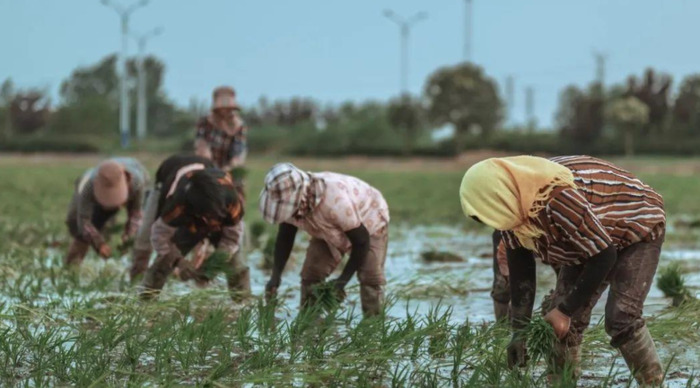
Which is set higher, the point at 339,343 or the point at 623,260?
the point at 623,260

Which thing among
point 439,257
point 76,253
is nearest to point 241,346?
point 76,253

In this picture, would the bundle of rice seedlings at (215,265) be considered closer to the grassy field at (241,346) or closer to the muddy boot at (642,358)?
the grassy field at (241,346)

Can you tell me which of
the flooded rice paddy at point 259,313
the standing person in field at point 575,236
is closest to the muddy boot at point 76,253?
the flooded rice paddy at point 259,313

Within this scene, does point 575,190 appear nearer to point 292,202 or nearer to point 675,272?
point 292,202

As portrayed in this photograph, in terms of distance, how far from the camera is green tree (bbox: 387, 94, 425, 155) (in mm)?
57469

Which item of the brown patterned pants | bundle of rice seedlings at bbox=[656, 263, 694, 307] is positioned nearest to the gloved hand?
the brown patterned pants

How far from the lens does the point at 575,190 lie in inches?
180

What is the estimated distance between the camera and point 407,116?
5738cm

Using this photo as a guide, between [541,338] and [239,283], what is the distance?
331 centimetres

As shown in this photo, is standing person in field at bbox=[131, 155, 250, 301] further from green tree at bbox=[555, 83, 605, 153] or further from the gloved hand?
green tree at bbox=[555, 83, 605, 153]

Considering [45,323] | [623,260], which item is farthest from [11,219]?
[623,260]

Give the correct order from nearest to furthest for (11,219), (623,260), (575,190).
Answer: (575,190) < (623,260) < (11,219)

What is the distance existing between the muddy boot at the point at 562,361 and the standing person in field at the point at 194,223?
2.46 metres

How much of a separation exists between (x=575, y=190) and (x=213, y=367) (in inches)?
66.8
